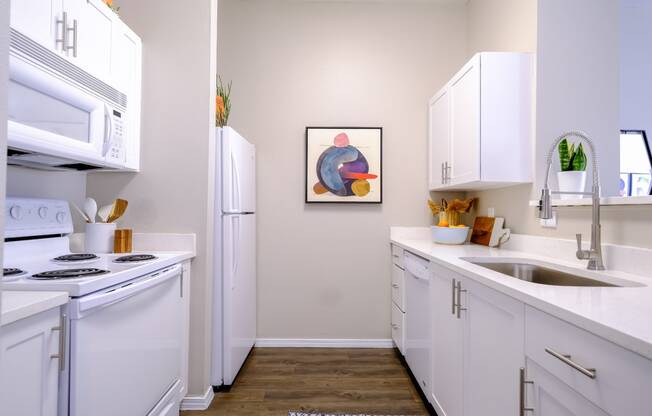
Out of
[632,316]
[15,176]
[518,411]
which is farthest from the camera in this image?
[15,176]

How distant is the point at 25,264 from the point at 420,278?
198 cm

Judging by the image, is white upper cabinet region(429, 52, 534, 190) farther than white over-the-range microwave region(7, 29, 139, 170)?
Yes

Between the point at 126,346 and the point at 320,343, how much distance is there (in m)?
1.91

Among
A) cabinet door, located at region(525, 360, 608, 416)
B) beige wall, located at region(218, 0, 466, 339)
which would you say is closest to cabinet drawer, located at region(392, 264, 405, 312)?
beige wall, located at region(218, 0, 466, 339)

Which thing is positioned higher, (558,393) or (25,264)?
(25,264)

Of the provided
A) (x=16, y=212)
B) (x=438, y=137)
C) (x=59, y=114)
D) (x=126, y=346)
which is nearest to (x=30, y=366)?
(x=126, y=346)

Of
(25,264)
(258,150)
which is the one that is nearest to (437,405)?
(25,264)

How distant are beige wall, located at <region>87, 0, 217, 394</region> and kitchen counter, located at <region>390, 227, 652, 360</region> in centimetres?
137

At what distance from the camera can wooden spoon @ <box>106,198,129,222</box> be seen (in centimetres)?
191

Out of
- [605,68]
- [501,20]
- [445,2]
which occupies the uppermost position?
[445,2]

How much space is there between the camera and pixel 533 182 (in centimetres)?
206

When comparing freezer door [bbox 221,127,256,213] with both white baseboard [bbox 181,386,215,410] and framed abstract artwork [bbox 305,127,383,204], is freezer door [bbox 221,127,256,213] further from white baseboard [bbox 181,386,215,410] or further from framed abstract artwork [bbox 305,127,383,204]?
white baseboard [bbox 181,386,215,410]

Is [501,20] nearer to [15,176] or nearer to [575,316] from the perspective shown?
[575,316]

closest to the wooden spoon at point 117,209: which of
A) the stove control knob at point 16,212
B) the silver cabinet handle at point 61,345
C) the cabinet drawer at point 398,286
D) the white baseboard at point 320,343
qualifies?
the stove control knob at point 16,212
